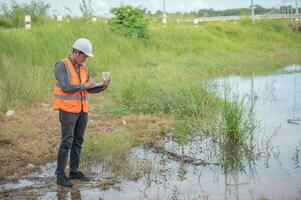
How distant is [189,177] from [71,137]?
1708mm

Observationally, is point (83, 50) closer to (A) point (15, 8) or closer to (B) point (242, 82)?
(B) point (242, 82)

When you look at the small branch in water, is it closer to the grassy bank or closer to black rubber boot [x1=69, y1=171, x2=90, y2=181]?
the grassy bank

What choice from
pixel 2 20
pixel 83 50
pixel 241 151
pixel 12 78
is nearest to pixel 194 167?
pixel 241 151

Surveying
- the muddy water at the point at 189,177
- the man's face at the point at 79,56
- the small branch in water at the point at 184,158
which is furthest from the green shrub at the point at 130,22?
the man's face at the point at 79,56

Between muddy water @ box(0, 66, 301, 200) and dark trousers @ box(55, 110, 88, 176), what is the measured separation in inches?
11.3

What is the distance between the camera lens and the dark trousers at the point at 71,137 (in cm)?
654

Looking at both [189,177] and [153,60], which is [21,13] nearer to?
[153,60]

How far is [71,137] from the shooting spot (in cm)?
662

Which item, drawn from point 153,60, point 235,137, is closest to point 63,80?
point 235,137

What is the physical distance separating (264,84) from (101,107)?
19.3 feet

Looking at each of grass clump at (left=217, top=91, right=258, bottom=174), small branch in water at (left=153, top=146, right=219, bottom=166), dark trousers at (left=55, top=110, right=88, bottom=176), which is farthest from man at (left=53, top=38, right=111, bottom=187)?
grass clump at (left=217, top=91, right=258, bottom=174)

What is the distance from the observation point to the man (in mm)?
6395

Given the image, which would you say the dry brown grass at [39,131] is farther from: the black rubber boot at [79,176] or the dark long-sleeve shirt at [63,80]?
the dark long-sleeve shirt at [63,80]

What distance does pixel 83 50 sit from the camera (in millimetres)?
6383
